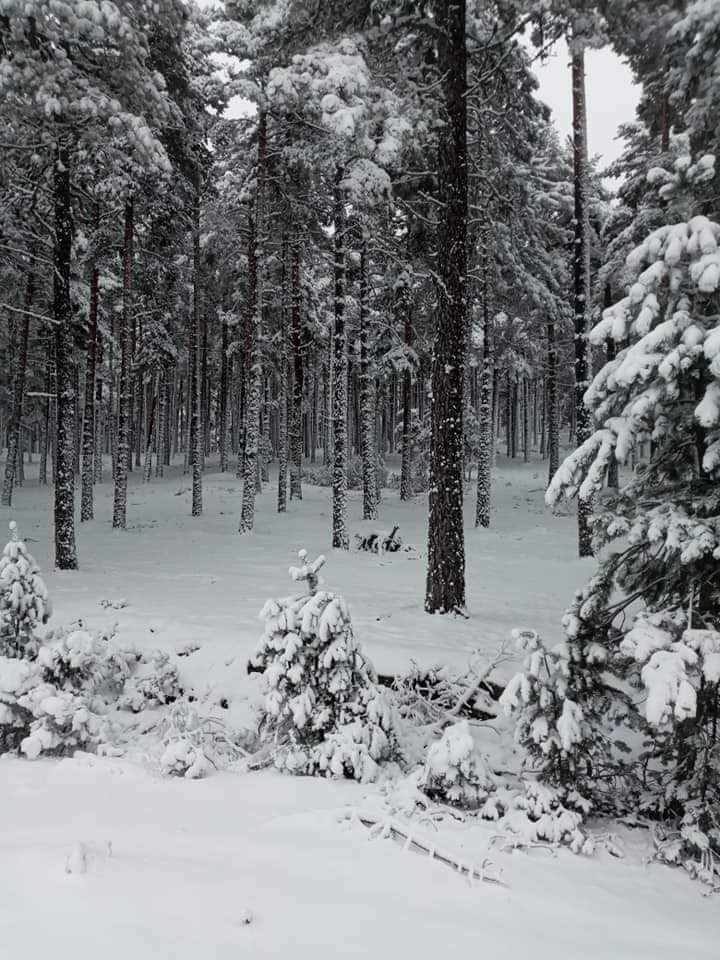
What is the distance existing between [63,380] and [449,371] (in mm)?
7788

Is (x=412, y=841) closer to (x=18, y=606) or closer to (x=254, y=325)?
(x=18, y=606)

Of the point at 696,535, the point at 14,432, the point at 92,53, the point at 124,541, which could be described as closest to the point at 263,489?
the point at 14,432

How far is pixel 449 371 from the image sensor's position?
360 inches

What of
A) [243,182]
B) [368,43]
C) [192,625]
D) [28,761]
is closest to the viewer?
[28,761]

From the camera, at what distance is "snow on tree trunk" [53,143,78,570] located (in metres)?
12.2

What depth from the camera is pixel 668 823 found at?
4988 mm

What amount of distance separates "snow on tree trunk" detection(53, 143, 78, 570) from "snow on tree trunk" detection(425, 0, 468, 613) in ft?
24.2

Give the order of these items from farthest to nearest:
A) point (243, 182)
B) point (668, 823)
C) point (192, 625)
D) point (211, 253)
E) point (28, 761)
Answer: point (211, 253)
point (243, 182)
point (192, 625)
point (28, 761)
point (668, 823)

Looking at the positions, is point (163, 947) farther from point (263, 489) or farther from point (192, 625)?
point (263, 489)

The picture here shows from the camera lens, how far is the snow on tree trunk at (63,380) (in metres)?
12.2

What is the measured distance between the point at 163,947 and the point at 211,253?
879 inches

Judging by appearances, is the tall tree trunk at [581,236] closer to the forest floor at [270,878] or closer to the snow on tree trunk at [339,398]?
the snow on tree trunk at [339,398]

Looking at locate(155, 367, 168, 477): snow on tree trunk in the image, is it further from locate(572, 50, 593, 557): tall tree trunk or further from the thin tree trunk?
locate(572, 50, 593, 557): tall tree trunk

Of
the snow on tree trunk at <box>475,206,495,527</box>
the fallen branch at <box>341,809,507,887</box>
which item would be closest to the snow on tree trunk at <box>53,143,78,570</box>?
the fallen branch at <box>341,809,507,887</box>
